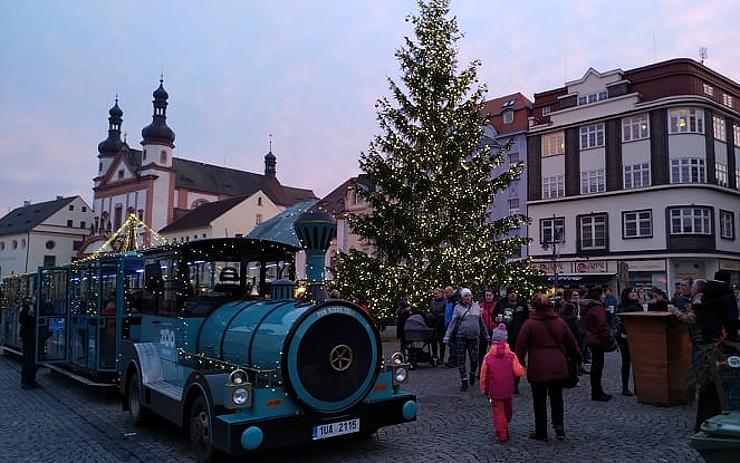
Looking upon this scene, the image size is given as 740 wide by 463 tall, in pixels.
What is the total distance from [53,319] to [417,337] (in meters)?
8.20

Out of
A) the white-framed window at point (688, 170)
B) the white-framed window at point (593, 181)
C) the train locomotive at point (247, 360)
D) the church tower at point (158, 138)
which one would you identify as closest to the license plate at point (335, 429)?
the train locomotive at point (247, 360)

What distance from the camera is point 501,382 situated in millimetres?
7785

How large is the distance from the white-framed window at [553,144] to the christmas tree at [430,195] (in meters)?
21.2

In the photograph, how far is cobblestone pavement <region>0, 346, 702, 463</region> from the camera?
282 inches

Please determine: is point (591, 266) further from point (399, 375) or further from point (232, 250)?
point (399, 375)

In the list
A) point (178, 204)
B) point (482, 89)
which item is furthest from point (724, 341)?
point (178, 204)

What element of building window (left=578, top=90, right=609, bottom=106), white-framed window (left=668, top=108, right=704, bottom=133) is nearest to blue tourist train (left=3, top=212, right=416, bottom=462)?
white-framed window (left=668, top=108, right=704, bottom=133)

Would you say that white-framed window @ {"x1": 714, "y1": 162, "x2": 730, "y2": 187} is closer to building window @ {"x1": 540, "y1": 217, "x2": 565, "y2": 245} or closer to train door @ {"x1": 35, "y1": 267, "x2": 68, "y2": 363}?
building window @ {"x1": 540, "y1": 217, "x2": 565, "y2": 245}

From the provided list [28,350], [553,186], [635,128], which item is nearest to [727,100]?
[635,128]

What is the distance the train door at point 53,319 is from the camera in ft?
44.6

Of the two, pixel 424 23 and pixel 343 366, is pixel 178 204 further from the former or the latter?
pixel 343 366

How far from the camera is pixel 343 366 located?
6.89 m

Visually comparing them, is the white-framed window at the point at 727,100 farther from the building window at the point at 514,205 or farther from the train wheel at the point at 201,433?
the train wheel at the point at 201,433

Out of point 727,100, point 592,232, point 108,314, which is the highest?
point 727,100
